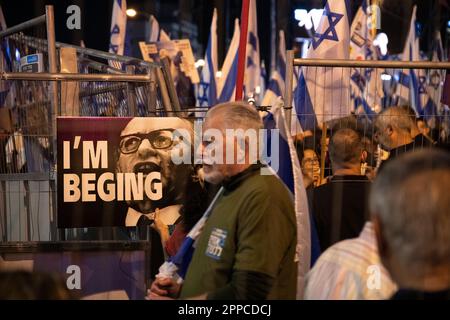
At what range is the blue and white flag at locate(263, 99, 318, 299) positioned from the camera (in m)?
4.25

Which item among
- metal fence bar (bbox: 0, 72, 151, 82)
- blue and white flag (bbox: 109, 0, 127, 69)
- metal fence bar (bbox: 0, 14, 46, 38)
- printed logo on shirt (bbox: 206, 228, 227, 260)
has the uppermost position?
blue and white flag (bbox: 109, 0, 127, 69)

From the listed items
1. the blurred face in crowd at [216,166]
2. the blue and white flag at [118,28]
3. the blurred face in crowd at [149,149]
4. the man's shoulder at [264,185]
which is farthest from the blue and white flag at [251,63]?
the man's shoulder at [264,185]

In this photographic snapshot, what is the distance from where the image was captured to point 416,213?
235 centimetres

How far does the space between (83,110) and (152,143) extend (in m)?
1.72

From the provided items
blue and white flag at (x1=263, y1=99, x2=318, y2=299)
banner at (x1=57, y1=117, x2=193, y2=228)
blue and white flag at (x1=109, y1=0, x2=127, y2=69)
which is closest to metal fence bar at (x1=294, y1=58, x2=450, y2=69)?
blue and white flag at (x1=263, y1=99, x2=318, y2=299)

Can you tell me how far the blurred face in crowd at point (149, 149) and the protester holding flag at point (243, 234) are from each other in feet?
5.27

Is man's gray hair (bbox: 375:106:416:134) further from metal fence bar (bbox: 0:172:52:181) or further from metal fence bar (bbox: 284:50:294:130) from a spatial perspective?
metal fence bar (bbox: 0:172:52:181)

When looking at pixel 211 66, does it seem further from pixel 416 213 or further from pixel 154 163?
pixel 416 213

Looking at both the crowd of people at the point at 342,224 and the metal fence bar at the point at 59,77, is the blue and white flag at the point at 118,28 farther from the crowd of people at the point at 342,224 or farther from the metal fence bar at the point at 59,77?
the metal fence bar at the point at 59,77

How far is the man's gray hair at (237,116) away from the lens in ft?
13.1
